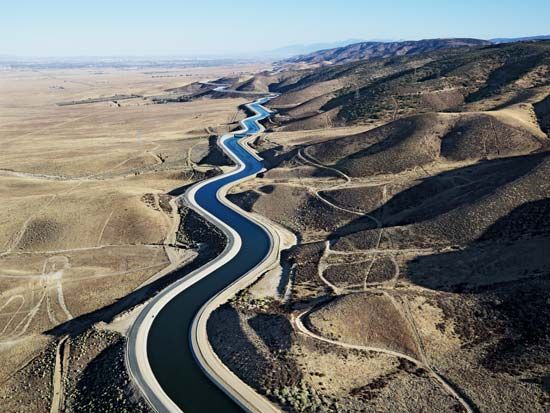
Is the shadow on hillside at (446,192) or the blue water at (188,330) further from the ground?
the shadow on hillside at (446,192)

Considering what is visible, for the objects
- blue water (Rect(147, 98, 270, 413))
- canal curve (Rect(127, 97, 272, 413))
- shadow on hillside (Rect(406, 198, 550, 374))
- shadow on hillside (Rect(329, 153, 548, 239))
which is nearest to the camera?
blue water (Rect(147, 98, 270, 413))

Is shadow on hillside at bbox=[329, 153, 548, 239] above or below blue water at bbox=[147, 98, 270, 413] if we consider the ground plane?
above

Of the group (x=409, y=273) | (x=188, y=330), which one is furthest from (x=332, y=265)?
(x=188, y=330)

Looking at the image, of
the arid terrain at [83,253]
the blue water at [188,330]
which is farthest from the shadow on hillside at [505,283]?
the arid terrain at [83,253]

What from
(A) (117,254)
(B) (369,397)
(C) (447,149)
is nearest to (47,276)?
(A) (117,254)

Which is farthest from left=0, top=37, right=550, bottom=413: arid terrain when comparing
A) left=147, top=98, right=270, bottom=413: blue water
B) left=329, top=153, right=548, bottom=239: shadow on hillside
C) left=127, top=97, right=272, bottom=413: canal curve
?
left=147, top=98, right=270, bottom=413: blue water

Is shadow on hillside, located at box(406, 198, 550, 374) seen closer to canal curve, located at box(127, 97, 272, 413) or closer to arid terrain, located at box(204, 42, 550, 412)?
arid terrain, located at box(204, 42, 550, 412)

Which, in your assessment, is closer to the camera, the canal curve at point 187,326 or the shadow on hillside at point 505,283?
the canal curve at point 187,326

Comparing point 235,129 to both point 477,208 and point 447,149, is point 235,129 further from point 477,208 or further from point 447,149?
point 477,208

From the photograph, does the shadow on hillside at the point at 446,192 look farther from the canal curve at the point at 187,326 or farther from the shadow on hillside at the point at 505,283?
the canal curve at the point at 187,326
